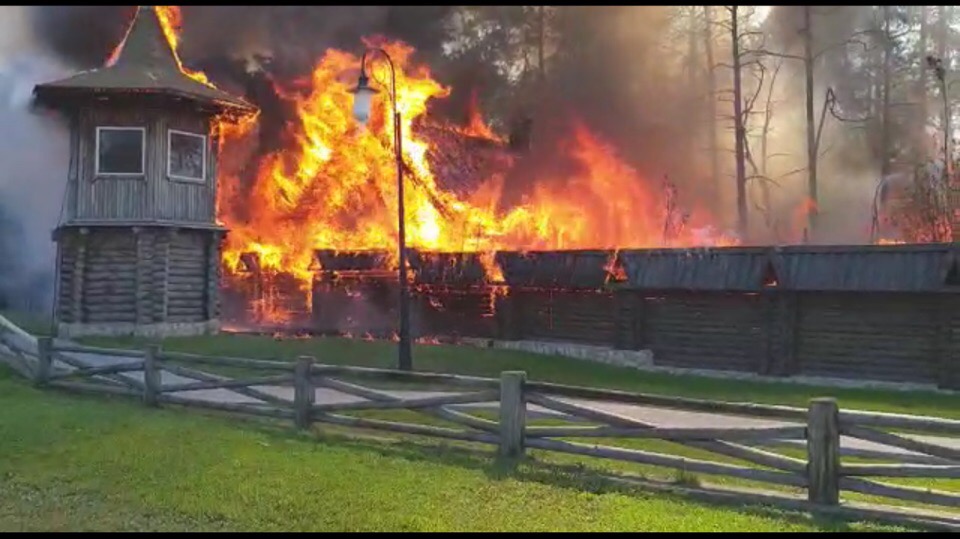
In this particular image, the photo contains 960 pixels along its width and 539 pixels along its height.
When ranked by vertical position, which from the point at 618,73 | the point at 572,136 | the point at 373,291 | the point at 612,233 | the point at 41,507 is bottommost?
the point at 41,507

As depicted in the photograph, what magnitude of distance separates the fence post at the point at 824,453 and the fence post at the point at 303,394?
6.27 metres

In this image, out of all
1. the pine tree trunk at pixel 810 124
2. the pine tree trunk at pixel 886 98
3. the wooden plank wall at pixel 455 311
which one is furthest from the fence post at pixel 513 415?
the pine tree trunk at pixel 886 98

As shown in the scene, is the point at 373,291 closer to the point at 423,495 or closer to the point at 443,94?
the point at 443,94

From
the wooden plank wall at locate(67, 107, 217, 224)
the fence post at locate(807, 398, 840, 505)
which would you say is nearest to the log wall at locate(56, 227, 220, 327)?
the wooden plank wall at locate(67, 107, 217, 224)

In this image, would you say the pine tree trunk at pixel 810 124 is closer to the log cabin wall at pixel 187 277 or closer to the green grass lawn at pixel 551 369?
the green grass lawn at pixel 551 369

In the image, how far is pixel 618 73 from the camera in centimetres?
4091

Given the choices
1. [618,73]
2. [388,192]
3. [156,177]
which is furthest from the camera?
[618,73]

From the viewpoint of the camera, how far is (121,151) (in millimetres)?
24984

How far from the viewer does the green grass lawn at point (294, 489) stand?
7.43 metres

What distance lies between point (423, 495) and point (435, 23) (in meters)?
33.4

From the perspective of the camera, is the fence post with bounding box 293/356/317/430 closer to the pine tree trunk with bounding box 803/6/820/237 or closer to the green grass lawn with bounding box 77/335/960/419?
the green grass lawn with bounding box 77/335/960/419

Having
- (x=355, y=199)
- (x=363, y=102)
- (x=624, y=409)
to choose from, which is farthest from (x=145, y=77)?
(x=624, y=409)

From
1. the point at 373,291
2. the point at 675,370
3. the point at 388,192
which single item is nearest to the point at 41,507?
the point at 675,370

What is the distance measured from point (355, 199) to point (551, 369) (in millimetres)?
14057
